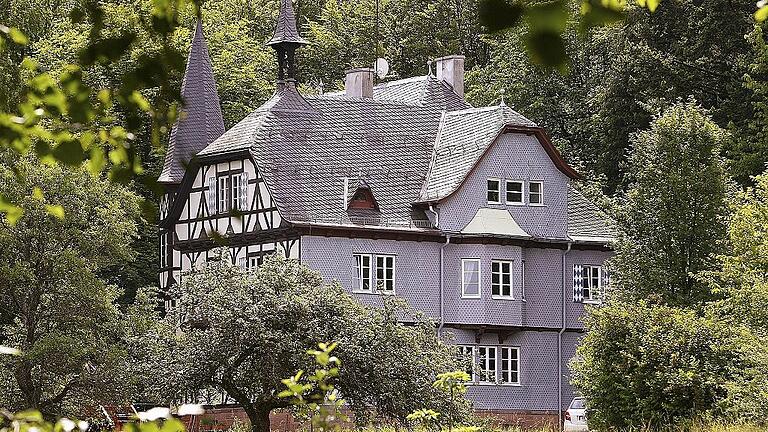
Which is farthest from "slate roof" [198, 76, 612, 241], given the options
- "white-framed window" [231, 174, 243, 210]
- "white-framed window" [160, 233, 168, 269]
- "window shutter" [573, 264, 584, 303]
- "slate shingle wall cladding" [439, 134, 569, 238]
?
"white-framed window" [160, 233, 168, 269]

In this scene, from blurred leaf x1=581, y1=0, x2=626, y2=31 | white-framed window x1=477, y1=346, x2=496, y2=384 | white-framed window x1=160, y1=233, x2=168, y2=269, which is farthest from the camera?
white-framed window x1=160, y1=233, x2=168, y2=269

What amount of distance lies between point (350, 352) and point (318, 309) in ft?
5.12

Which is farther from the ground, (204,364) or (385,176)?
(385,176)

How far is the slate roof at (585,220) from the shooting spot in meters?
46.1

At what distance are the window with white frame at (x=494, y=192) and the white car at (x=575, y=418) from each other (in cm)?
572

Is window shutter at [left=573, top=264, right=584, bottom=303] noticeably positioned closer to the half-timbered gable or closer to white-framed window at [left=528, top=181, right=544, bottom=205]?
the half-timbered gable

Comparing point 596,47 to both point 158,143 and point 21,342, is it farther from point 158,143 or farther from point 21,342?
point 158,143

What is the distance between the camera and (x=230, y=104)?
55.6 metres

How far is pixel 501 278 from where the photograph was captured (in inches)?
1753

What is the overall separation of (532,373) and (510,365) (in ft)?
2.13

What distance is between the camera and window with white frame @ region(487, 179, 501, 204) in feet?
145

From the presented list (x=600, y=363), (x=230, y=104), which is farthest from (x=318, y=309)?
(x=230, y=104)

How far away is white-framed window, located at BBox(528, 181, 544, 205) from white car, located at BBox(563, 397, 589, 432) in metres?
5.59

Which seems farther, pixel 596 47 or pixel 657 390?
pixel 596 47
